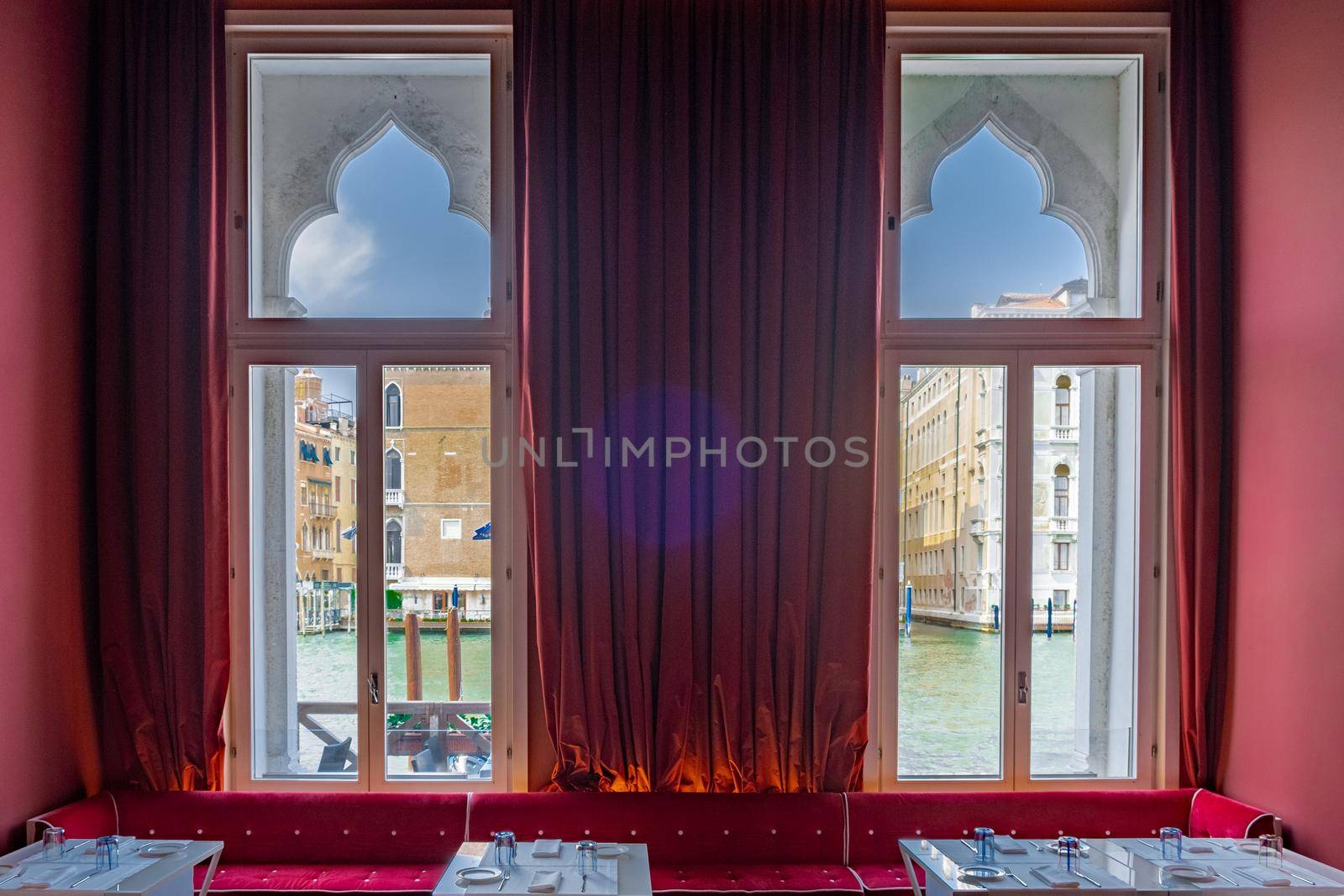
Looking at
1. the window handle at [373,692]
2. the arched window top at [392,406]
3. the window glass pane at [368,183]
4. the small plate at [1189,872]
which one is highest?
the window glass pane at [368,183]

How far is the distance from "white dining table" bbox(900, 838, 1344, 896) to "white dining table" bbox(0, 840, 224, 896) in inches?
91.8

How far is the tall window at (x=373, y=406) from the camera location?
3.96 metres

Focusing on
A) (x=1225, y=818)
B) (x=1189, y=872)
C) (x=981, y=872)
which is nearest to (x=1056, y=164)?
(x=1225, y=818)

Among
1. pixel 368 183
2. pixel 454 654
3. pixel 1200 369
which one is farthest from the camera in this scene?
pixel 368 183

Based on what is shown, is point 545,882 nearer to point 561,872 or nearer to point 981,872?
point 561,872

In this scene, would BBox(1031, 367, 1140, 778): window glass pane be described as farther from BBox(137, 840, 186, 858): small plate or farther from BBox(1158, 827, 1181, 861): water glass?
BBox(137, 840, 186, 858): small plate

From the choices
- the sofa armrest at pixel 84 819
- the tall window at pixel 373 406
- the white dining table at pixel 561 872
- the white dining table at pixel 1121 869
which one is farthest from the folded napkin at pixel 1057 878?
the sofa armrest at pixel 84 819

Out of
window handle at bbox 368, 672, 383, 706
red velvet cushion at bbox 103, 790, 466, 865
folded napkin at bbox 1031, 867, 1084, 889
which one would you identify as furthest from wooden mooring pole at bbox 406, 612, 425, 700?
folded napkin at bbox 1031, 867, 1084, 889

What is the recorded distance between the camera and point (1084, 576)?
4066 millimetres

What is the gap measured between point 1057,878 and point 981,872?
0.22 meters

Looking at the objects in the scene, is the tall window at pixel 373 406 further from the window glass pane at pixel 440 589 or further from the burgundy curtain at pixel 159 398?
the burgundy curtain at pixel 159 398

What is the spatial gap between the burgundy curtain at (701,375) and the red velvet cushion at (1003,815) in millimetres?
191

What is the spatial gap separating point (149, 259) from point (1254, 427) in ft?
15.1

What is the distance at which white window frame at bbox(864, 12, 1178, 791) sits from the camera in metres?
3.96
